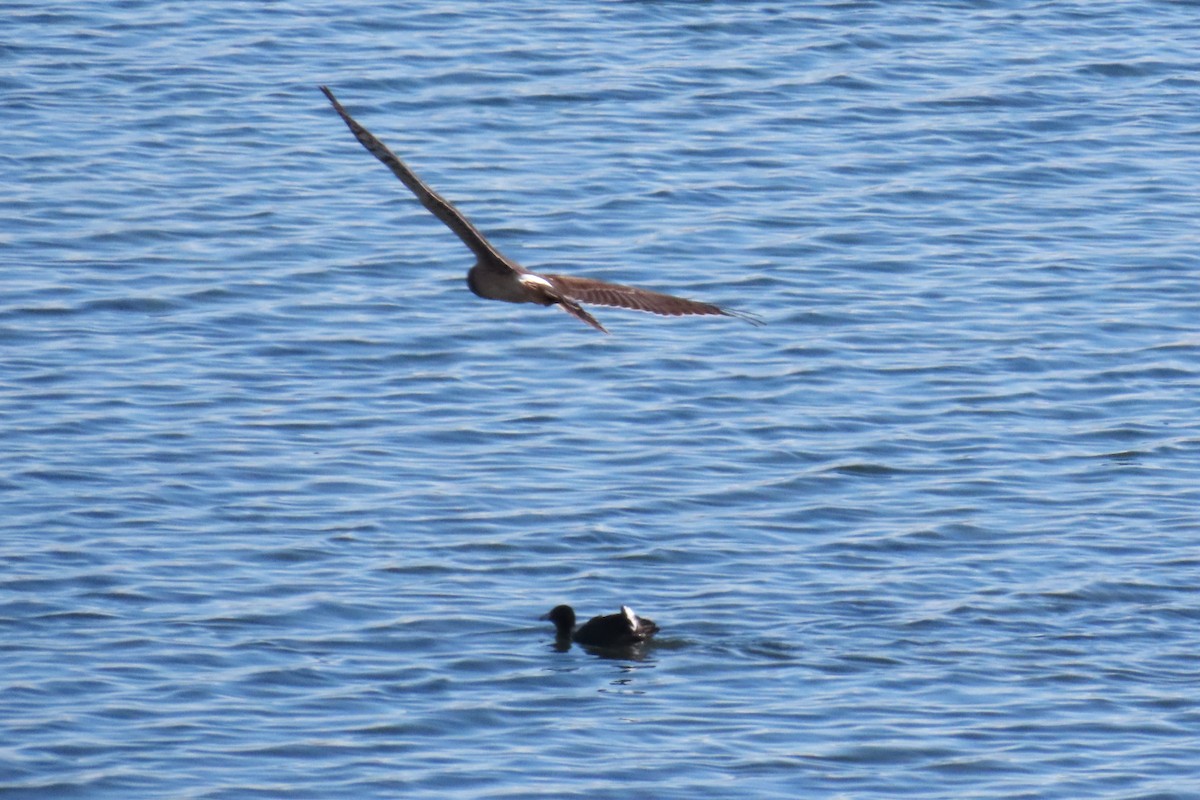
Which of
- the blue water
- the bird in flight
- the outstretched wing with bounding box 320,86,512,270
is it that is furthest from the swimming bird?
the outstretched wing with bounding box 320,86,512,270

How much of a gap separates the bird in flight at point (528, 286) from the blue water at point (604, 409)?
99.6 inches

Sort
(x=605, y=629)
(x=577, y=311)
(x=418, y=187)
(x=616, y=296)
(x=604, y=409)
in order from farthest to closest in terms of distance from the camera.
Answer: (x=604, y=409), (x=605, y=629), (x=616, y=296), (x=577, y=311), (x=418, y=187)

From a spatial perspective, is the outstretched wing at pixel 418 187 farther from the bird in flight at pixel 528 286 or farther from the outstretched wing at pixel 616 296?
the outstretched wing at pixel 616 296

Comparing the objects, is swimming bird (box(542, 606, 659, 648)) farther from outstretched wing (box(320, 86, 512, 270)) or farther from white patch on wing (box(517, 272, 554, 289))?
outstretched wing (box(320, 86, 512, 270))

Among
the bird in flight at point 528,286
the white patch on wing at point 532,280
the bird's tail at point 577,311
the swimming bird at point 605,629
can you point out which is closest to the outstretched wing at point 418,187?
the bird in flight at point 528,286

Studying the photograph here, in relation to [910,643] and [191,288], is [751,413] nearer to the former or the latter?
[910,643]

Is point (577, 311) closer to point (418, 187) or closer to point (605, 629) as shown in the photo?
point (418, 187)

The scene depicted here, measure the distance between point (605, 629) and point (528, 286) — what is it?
10.8 ft

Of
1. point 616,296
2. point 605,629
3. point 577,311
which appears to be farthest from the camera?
point 605,629

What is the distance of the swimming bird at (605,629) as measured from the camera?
37.4ft

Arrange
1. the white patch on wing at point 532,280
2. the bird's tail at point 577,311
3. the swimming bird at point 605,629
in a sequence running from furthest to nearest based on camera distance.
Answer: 1. the swimming bird at point 605,629
2. the white patch on wing at point 532,280
3. the bird's tail at point 577,311

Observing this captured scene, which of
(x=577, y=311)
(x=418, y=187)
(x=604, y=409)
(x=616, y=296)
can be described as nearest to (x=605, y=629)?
(x=604, y=409)

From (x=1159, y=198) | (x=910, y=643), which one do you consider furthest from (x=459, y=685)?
(x=1159, y=198)

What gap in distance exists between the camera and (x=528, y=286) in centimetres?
854
